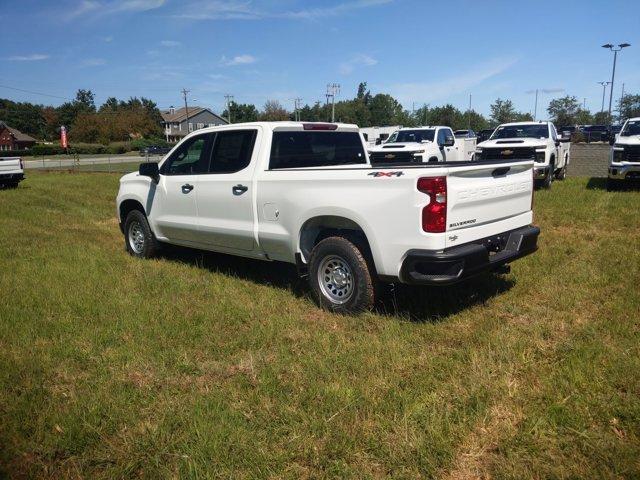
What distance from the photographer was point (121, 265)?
710cm

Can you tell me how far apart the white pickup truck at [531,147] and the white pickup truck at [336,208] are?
7.64 m

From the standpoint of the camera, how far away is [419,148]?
14.9 m

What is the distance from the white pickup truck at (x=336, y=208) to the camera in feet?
14.0

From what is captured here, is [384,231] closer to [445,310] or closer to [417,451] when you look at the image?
[445,310]

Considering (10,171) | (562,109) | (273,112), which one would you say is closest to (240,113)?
(273,112)

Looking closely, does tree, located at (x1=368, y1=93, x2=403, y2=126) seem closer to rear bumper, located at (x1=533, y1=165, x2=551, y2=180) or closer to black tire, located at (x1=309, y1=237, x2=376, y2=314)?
rear bumper, located at (x1=533, y1=165, x2=551, y2=180)

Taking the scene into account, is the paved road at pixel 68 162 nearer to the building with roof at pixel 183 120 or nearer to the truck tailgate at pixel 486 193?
the truck tailgate at pixel 486 193

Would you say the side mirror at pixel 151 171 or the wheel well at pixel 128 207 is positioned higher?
the side mirror at pixel 151 171

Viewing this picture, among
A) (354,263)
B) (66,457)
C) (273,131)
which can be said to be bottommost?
(66,457)

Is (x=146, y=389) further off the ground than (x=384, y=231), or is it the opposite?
(x=384, y=231)

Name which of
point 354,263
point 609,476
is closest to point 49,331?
point 354,263

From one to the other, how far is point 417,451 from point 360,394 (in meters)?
0.69

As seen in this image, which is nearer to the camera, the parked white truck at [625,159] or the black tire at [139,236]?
the black tire at [139,236]

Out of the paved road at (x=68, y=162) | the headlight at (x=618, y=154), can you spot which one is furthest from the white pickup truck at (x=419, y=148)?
the paved road at (x=68, y=162)
